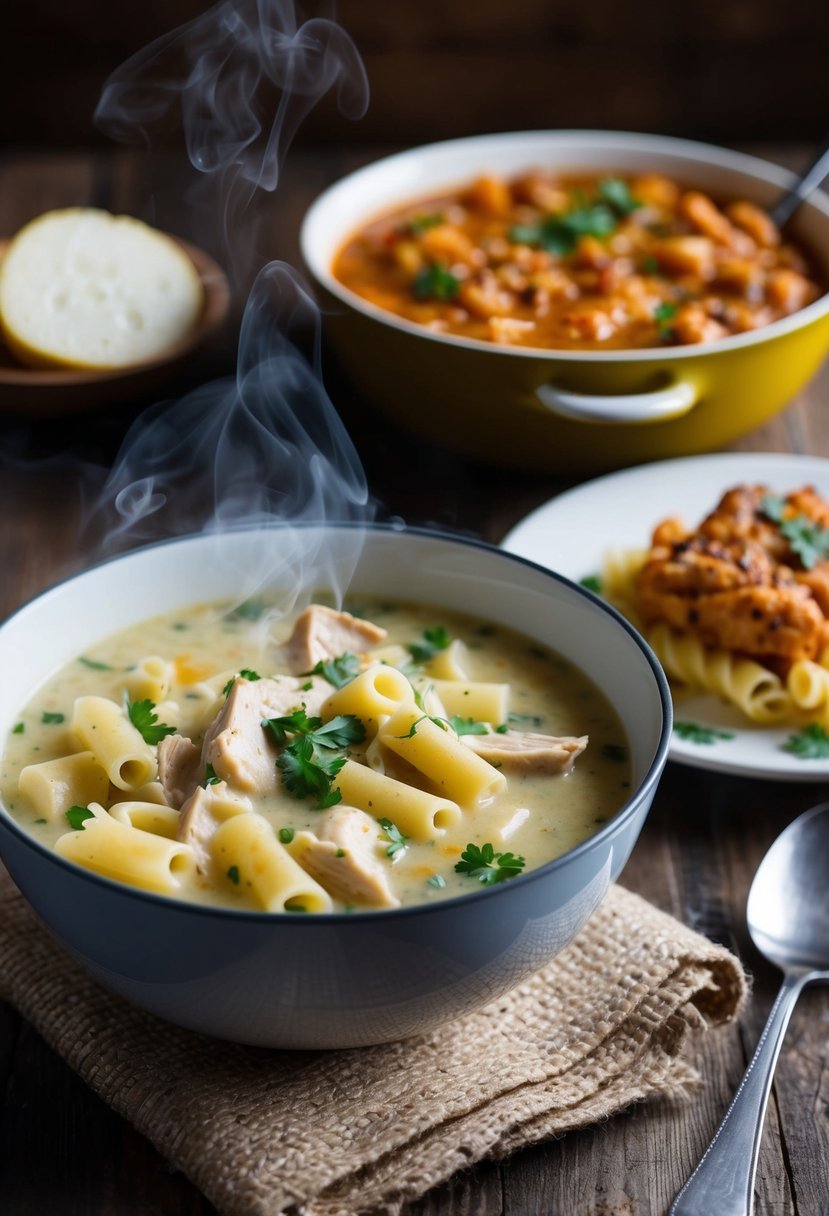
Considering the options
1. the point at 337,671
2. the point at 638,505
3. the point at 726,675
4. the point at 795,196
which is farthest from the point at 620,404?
the point at 795,196

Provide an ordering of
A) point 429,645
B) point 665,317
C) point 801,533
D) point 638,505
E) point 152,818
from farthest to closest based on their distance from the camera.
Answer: point 665,317 → point 638,505 → point 801,533 → point 429,645 → point 152,818

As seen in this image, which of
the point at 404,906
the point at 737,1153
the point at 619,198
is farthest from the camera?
the point at 619,198

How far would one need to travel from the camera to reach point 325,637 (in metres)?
2.59

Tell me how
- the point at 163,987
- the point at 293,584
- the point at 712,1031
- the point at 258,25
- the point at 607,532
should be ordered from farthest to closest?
the point at 258,25
the point at 607,532
the point at 293,584
the point at 712,1031
the point at 163,987

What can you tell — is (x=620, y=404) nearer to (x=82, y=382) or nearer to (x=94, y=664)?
(x=82, y=382)

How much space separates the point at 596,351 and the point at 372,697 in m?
1.62

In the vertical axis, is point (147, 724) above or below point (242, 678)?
below

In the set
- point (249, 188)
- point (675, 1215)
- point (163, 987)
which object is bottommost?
point (249, 188)

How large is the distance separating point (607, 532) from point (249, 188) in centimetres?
237

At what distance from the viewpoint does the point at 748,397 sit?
12.1ft

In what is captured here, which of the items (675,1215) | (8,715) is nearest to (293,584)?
(8,715)

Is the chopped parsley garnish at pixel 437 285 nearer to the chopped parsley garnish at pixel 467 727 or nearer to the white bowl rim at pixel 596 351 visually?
the white bowl rim at pixel 596 351

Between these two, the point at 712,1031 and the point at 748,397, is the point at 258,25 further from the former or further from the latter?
the point at 712,1031

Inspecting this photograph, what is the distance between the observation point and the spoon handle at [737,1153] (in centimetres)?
198
